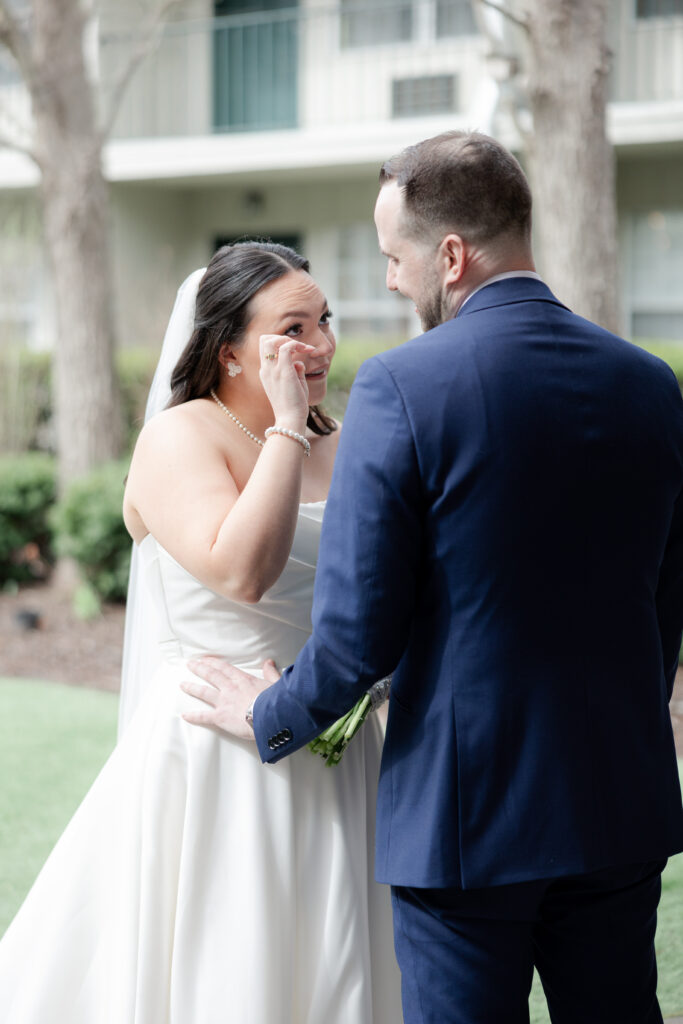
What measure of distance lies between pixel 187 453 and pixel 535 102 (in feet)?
16.7

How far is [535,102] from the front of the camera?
6832 millimetres

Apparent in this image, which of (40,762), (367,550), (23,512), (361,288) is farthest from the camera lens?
(361,288)

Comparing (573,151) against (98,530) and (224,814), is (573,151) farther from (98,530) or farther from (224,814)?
(224,814)

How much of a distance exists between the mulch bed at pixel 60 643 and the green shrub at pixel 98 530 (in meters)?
0.32

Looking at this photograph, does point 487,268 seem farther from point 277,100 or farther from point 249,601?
point 277,100

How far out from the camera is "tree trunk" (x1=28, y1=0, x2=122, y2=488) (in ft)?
31.9

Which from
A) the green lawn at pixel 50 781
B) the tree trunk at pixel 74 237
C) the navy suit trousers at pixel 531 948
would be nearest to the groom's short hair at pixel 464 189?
the navy suit trousers at pixel 531 948

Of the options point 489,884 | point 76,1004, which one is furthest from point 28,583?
point 489,884

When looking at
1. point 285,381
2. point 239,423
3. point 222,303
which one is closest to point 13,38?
point 222,303

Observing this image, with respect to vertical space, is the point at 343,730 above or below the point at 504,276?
below

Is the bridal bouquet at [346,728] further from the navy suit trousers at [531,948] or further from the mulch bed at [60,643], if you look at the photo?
the mulch bed at [60,643]

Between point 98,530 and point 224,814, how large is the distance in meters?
6.99

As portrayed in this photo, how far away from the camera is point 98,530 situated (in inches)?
368

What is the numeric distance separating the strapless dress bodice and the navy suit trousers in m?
0.72
